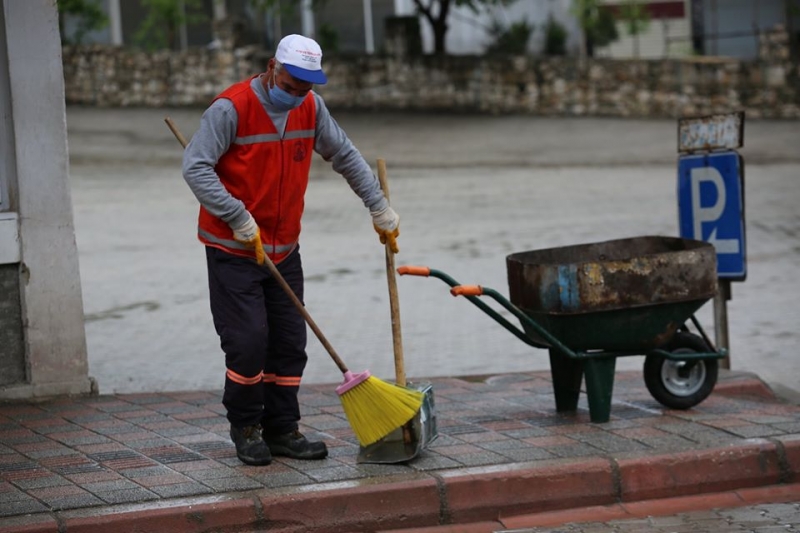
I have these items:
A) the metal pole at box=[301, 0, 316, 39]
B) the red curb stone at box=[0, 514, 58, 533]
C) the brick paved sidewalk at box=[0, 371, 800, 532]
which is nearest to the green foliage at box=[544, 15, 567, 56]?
the metal pole at box=[301, 0, 316, 39]

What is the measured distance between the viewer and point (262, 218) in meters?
5.34

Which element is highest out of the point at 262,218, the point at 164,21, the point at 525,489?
the point at 164,21

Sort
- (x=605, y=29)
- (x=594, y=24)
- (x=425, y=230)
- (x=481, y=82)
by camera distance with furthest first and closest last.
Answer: (x=605, y=29)
(x=594, y=24)
(x=481, y=82)
(x=425, y=230)

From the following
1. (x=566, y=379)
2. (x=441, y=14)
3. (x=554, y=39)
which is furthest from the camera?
(x=554, y=39)

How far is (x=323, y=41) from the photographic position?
29.0 m

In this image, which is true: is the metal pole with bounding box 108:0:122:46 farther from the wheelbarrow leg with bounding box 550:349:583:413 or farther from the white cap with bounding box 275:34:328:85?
the white cap with bounding box 275:34:328:85

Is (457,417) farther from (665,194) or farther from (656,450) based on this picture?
(665,194)

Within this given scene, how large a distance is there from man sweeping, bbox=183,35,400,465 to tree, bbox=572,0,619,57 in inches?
938

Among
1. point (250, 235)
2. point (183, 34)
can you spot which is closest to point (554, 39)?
point (183, 34)

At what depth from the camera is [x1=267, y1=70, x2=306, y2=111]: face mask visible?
5.20 m

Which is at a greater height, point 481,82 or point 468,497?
point 481,82

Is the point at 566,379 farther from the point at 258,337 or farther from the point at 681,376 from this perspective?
the point at 258,337

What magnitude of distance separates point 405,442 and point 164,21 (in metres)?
25.9

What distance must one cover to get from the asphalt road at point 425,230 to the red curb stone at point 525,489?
280 centimetres
